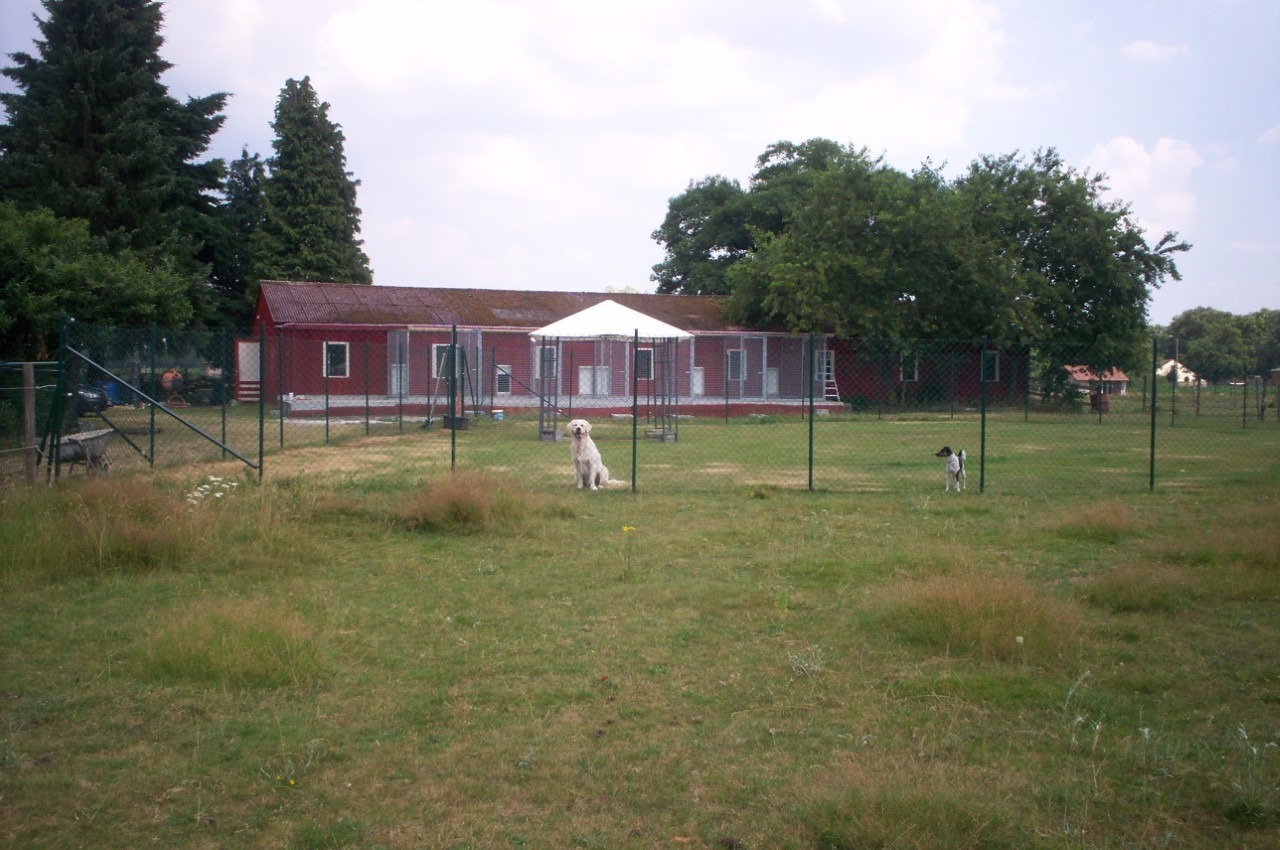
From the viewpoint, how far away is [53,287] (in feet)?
56.3

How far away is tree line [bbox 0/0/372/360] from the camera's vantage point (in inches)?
708

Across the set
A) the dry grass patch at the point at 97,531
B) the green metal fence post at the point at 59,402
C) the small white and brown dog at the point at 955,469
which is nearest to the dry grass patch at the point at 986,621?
the dry grass patch at the point at 97,531

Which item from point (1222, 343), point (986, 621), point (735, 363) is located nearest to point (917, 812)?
point (986, 621)

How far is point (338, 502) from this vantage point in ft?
32.0

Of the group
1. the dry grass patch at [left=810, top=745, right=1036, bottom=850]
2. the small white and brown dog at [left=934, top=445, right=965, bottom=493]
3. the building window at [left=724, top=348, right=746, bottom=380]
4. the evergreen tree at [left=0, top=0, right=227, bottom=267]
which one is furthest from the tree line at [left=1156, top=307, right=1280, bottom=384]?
the evergreen tree at [left=0, top=0, right=227, bottom=267]

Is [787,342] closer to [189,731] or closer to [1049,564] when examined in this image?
[1049,564]

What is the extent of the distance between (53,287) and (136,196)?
19130mm

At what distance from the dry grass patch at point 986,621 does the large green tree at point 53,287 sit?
14.9 metres

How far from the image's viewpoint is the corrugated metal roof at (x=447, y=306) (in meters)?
31.7

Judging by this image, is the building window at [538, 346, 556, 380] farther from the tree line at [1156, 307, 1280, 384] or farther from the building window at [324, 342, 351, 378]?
the tree line at [1156, 307, 1280, 384]

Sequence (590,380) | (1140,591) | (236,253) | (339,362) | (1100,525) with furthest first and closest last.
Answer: (236,253) → (590,380) → (339,362) → (1100,525) → (1140,591)

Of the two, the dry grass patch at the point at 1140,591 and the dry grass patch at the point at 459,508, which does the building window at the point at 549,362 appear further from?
the dry grass patch at the point at 1140,591

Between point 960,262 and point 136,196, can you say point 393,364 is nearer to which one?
point 136,196

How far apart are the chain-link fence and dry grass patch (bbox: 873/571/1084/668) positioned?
510 centimetres
